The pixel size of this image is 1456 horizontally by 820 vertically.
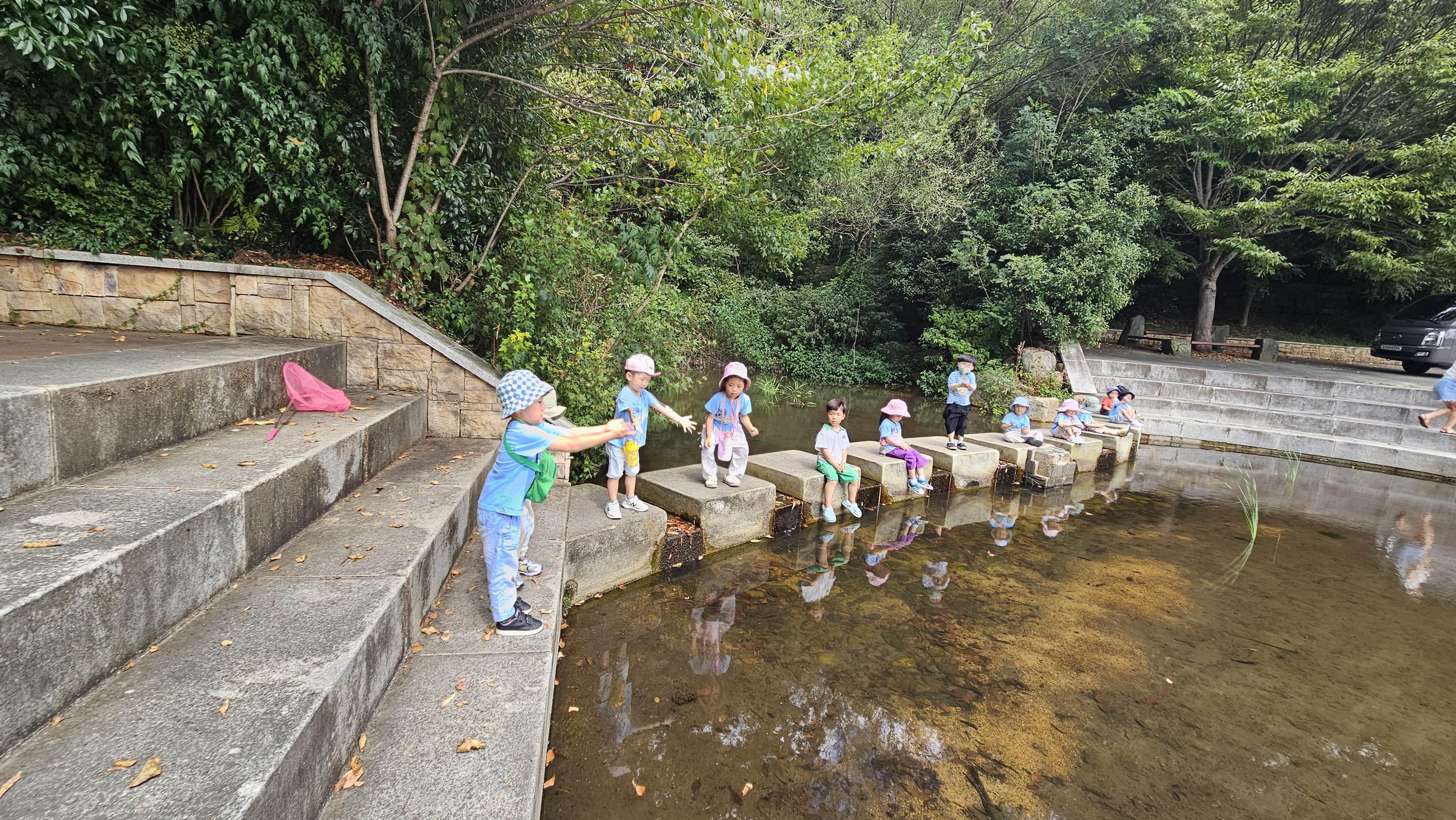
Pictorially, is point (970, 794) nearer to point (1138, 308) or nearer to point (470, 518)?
point (470, 518)

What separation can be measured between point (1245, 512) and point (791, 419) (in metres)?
7.14

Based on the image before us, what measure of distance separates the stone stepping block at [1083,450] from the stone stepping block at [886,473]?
2963mm

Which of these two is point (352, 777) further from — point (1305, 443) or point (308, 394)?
point (1305, 443)

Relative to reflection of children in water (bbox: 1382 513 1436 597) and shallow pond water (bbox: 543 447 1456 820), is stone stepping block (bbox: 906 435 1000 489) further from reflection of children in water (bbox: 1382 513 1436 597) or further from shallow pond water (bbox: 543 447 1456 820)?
reflection of children in water (bbox: 1382 513 1436 597)

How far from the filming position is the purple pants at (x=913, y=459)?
745 centimetres

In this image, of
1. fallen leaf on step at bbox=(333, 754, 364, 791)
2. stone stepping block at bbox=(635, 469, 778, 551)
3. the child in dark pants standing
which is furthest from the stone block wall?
the child in dark pants standing

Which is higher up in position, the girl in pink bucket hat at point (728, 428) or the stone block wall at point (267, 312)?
the stone block wall at point (267, 312)

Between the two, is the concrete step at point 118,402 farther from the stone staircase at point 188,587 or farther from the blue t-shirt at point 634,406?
the blue t-shirt at point 634,406

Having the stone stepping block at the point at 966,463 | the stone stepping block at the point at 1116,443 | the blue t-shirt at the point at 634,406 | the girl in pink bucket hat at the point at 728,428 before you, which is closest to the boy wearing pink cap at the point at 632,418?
the blue t-shirt at the point at 634,406

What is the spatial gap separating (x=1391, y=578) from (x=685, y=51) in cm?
878

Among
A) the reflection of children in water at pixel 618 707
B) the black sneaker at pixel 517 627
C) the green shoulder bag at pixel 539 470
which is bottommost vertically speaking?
the reflection of children in water at pixel 618 707

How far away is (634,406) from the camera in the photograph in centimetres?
484

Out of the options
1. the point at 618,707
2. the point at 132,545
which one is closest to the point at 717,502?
the point at 618,707

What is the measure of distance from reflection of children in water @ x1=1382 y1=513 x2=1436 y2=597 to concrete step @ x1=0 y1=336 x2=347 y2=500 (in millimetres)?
9092
